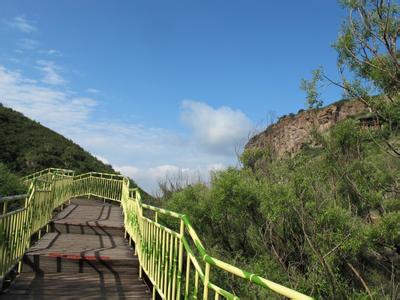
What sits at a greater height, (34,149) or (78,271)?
(34,149)

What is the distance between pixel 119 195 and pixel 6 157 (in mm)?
18744

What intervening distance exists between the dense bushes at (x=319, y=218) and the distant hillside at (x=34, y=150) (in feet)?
75.4

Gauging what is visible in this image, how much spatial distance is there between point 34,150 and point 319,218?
31.5 meters

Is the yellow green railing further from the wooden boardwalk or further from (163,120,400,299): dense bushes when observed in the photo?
(163,120,400,299): dense bushes

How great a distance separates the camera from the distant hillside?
33.2 meters

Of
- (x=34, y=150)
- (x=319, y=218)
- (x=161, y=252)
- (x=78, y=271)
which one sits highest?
(x=34, y=150)

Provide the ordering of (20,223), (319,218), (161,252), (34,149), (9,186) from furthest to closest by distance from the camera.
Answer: (34,149), (9,186), (319,218), (20,223), (161,252)

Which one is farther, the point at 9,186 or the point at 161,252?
the point at 9,186

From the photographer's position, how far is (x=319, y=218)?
927cm

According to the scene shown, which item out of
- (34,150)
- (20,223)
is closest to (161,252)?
(20,223)

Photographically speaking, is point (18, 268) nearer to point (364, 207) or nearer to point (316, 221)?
point (316, 221)

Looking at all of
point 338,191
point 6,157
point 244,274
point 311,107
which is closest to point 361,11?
point 311,107

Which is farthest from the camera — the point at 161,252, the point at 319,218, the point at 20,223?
the point at 319,218

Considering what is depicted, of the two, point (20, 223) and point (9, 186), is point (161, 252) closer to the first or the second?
point (20, 223)
